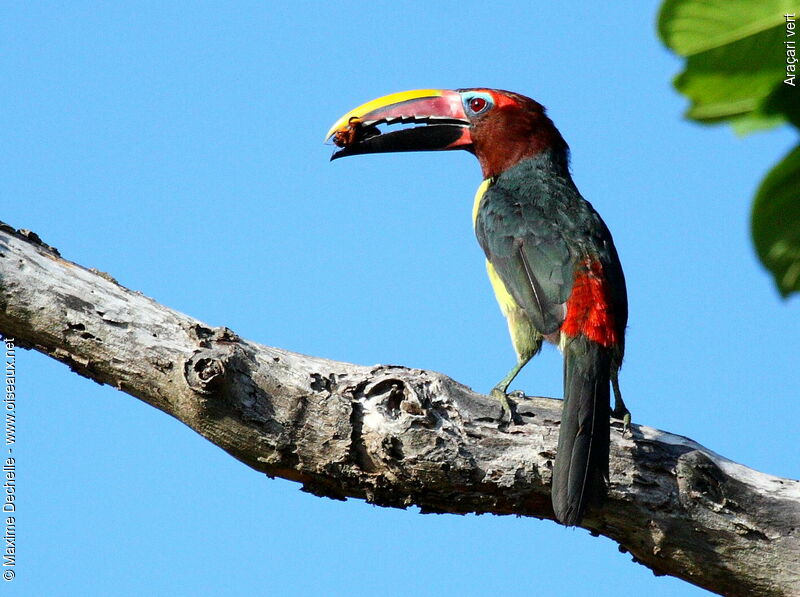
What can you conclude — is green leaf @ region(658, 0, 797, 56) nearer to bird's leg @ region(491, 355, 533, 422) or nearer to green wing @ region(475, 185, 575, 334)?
bird's leg @ region(491, 355, 533, 422)

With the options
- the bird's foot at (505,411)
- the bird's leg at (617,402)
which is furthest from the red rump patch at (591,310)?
the bird's foot at (505,411)

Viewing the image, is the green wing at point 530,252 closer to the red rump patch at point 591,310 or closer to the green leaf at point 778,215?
the red rump patch at point 591,310

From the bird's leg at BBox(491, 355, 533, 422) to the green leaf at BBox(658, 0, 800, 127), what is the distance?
2.92m

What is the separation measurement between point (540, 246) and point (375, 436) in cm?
184

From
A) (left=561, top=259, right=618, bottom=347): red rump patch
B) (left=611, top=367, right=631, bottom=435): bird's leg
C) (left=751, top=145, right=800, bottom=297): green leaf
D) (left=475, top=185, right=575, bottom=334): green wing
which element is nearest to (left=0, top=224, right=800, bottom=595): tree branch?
(left=611, top=367, right=631, bottom=435): bird's leg

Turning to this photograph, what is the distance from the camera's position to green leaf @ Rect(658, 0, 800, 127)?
0.82 metres

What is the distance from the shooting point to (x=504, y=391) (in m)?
4.34

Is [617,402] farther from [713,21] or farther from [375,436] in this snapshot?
[713,21]

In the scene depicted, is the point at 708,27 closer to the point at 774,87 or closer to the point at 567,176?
the point at 774,87

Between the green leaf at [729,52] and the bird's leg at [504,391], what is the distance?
2.92 meters

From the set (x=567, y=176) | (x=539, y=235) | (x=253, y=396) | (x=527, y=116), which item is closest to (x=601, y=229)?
(x=539, y=235)

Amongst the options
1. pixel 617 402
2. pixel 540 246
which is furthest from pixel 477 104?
pixel 617 402

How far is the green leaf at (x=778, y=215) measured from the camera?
84cm

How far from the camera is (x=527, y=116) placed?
6.11 m
